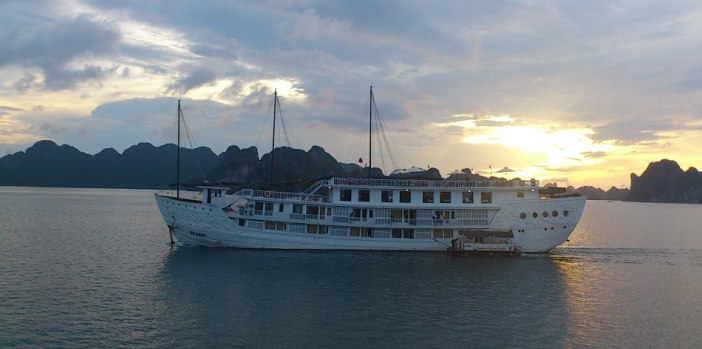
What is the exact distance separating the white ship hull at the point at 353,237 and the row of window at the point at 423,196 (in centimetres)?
175

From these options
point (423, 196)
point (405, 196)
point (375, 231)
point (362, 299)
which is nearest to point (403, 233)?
point (375, 231)

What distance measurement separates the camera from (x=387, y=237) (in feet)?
142

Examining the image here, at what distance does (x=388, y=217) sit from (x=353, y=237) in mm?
3517

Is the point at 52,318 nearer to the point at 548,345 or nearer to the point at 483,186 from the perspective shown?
the point at 548,345

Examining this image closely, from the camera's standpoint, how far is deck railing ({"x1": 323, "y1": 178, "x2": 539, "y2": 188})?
141ft

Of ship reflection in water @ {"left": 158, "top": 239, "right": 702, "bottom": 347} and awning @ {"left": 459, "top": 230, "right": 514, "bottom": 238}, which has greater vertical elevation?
awning @ {"left": 459, "top": 230, "right": 514, "bottom": 238}

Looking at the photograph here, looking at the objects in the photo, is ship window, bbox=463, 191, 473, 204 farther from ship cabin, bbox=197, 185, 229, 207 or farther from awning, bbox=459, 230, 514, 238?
ship cabin, bbox=197, 185, 229, 207

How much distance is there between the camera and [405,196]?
144 ft

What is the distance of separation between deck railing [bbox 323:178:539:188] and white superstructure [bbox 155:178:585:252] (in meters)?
0.09

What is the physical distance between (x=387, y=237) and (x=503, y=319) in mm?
19497

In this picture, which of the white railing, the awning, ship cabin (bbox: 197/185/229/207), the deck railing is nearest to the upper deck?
the deck railing

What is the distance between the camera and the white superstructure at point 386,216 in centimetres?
4209

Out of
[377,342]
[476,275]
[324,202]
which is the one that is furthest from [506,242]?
[377,342]

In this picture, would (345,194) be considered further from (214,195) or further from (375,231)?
(214,195)
